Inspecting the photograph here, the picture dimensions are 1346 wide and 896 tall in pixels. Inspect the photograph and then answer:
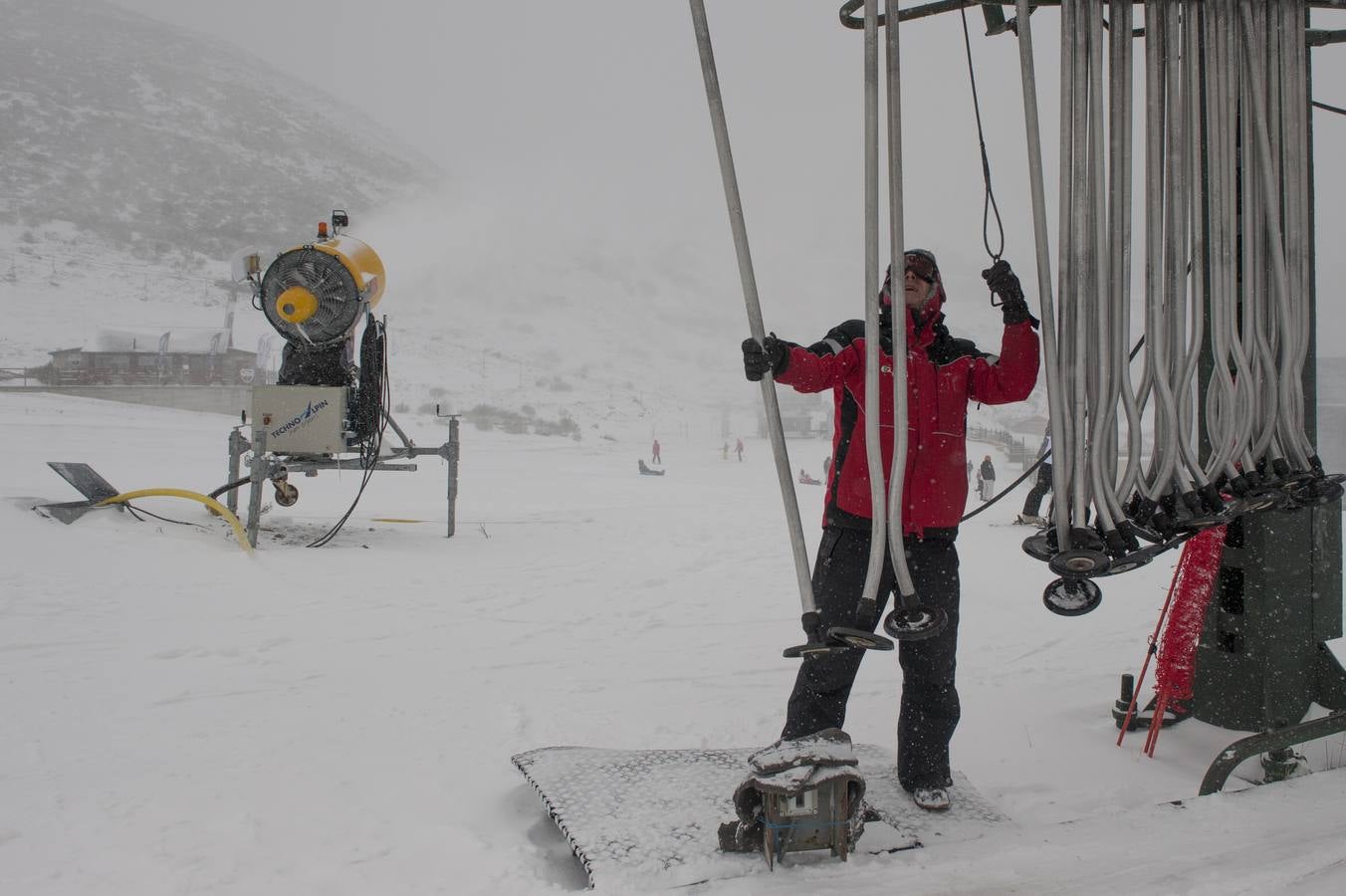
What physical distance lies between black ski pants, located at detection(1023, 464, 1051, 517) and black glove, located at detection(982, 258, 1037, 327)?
138 inches

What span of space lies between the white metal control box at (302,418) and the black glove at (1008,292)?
6.51 meters

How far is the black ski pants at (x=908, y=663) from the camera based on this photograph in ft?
8.43

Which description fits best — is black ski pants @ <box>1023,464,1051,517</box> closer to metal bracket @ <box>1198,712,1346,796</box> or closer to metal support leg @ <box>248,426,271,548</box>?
metal bracket @ <box>1198,712,1346,796</box>

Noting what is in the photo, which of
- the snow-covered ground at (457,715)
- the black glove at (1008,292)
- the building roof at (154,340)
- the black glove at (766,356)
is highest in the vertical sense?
the building roof at (154,340)

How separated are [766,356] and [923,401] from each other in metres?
0.55

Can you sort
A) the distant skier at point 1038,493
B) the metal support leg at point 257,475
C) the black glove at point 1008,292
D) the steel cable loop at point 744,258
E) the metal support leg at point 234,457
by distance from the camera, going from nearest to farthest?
the steel cable loop at point 744,258, the black glove at point 1008,292, the distant skier at point 1038,493, the metal support leg at point 257,475, the metal support leg at point 234,457

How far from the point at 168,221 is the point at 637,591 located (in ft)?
281

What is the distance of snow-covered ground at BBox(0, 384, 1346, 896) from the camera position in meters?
2.25

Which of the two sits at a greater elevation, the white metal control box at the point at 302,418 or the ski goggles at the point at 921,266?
the ski goggles at the point at 921,266

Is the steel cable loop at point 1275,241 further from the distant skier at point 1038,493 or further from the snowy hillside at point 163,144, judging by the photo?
the snowy hillside at point 163,144

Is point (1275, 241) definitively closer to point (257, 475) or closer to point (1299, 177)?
point (1299, 177)

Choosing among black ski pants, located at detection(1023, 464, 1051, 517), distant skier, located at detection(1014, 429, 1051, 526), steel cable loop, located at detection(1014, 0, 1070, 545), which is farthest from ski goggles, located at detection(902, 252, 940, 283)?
distant skier, located at detection(1014, 429, 1051, 526)

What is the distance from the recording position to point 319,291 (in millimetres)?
7820

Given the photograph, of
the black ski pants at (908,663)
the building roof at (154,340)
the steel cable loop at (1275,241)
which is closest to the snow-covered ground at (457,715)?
the black ski pants at (908,663)
